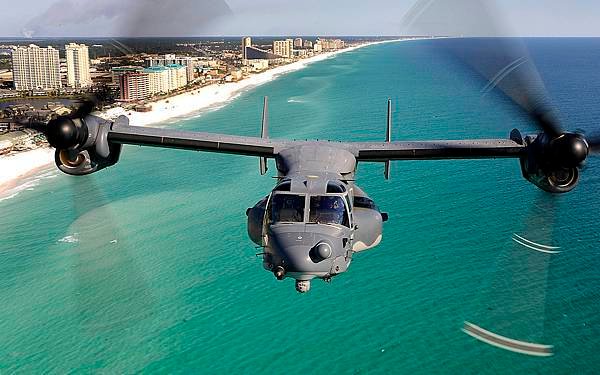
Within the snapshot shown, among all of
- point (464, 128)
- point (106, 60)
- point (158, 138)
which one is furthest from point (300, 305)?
point (464, 128)

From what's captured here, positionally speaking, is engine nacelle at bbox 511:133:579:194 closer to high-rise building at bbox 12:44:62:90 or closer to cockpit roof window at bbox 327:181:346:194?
cockpit roof window at bbox 327:181:346:194

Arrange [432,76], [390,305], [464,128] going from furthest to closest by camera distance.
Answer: [432,76]
[464,128]
[390,305]

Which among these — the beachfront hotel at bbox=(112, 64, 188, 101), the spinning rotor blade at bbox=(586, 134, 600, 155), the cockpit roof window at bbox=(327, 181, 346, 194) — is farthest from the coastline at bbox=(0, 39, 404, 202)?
the spinning rotor blade at bbox=(586, 134, 600, 155)

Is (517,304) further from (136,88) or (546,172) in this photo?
(136,88)

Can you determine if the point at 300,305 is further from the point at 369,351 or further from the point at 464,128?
the point at 464,128

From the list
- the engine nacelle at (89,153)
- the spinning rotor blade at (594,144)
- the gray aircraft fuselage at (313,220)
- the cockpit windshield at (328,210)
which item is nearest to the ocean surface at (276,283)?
the spinning rotor blade at (594,144)

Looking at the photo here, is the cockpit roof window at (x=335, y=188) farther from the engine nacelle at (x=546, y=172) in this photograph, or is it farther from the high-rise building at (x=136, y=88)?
the high-rise building at (x=136, y=88)
